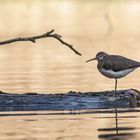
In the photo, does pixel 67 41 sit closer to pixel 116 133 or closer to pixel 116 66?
pixel 116 66

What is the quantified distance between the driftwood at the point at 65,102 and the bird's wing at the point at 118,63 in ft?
3.71

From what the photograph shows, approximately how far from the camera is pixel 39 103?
63.0ft

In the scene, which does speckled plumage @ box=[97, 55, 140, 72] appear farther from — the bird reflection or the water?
the bird reflection

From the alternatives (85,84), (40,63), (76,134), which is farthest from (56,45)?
(76,134)

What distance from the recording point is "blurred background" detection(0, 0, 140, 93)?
26.0 metres

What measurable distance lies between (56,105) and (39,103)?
0.99ft

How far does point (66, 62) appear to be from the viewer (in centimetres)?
3316

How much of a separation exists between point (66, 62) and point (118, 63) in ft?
41.2

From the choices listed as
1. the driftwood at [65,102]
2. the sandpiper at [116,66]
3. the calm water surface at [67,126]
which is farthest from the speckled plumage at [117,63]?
the calm water surface at [67,126]

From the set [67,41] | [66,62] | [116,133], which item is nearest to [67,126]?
[116,133]

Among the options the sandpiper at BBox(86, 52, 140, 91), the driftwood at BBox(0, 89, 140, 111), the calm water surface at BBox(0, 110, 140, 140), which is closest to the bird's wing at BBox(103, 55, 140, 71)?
the sandpiper at BBox(86, 52, 140, 91)

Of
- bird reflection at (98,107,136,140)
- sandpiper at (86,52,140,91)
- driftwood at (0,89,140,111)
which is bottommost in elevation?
bird reflection at (98,107,136,140)

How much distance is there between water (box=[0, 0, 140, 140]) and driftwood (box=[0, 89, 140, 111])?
0.18 m

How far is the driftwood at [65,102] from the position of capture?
19.2m
